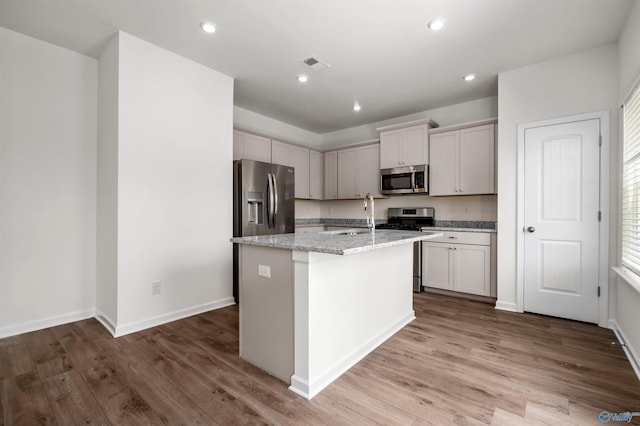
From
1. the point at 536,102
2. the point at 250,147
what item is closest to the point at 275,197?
the point at 250,147

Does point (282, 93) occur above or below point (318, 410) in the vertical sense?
above

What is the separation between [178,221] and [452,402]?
9.22 ft

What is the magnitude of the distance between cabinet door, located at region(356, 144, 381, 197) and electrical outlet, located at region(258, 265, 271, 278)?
335 centimetres

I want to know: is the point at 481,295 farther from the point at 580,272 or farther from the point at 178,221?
the point at 178,221

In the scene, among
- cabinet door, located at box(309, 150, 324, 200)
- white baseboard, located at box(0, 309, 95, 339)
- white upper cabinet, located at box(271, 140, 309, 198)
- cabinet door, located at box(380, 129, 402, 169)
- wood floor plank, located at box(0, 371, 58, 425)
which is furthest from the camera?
cabinet door, located at box(309, 150, 324, 200)

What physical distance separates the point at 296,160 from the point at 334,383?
3.85 metres

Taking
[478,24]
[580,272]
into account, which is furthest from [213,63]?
[580,272]

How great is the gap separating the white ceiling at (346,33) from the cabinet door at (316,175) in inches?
73.2

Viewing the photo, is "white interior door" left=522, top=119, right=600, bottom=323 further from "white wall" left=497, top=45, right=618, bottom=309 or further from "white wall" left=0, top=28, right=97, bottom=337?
"white wall" left=0, top=28, right=97, bottom=337

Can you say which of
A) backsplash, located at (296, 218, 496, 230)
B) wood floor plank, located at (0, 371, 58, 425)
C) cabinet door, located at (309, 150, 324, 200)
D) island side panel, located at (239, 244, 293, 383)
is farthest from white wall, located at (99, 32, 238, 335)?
backsplash, located at (296, 218, 496, 230)

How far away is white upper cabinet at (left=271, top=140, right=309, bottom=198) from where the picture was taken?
4797 mm

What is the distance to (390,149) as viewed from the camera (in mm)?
4719

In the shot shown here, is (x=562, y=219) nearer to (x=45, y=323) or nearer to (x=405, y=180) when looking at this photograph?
(x=405, y=180)

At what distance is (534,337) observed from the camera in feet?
→ 8.65
